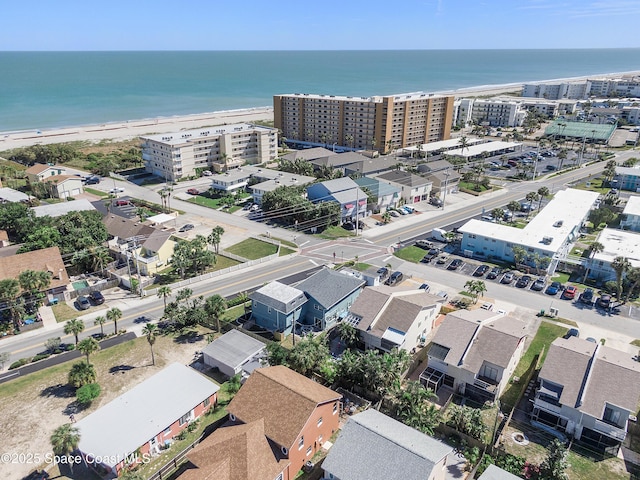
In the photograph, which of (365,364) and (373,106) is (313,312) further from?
(373,106)

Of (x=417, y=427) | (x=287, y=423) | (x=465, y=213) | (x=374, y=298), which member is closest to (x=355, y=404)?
(x=417, y=427)

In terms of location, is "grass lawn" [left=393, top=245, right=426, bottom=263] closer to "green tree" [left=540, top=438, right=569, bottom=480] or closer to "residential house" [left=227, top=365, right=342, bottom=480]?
"residential house" [left=227, top=365, right=342, bottom=480]

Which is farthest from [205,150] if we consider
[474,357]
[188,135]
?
[474,357]

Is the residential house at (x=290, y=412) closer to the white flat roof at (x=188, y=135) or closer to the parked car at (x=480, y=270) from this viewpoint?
the parked car at (x=480, y=270)

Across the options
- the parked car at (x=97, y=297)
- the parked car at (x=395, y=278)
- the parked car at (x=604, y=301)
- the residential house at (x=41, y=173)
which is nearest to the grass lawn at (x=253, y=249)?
the parked car at (x=395, y=278)

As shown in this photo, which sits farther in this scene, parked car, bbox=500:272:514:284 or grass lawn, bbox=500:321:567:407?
parked car, bbox=500:272:514:284

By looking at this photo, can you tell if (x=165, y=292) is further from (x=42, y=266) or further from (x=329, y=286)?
(x=329, y=286)

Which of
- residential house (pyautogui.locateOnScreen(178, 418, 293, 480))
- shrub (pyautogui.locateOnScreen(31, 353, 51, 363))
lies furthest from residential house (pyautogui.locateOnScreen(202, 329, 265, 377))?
shrub (pyautogui.locateOnScreen(31, 353, 51, 363))
